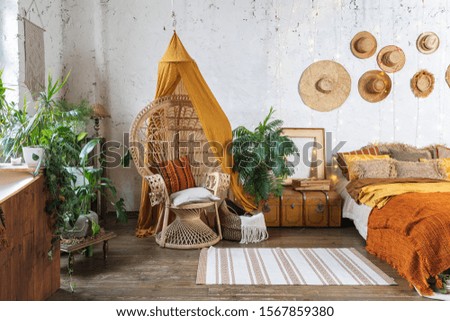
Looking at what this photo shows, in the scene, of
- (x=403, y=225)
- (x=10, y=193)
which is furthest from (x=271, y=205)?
(x=10, y=193)

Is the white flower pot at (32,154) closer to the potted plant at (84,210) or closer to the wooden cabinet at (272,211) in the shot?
the potted plant at (84,210)

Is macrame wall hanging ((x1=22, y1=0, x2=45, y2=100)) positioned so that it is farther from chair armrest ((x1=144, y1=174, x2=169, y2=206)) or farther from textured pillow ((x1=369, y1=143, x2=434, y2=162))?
textured pillow ((x1=369, y1=143, x2=434, y2=162))

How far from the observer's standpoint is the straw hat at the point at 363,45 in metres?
4.84

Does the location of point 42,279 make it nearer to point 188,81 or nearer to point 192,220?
point 192,220

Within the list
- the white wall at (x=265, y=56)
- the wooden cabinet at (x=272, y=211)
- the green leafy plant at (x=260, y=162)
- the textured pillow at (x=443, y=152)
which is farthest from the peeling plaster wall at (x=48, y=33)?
the textured pillow at (x=443, y=152)

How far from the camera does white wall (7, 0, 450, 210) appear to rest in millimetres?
4809

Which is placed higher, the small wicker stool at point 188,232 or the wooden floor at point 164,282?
the small wicker stool at point 188,232

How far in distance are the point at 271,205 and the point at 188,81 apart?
165 cm

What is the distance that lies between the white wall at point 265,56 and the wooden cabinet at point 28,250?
249 centimetres

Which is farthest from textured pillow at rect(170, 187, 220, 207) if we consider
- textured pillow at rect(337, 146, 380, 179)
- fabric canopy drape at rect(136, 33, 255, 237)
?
textured pillow at rect(337, 146, 380, 179)

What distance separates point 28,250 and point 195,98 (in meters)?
2.21

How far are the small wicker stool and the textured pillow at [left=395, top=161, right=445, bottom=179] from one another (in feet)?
7.23

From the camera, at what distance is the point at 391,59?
484 centimetres
